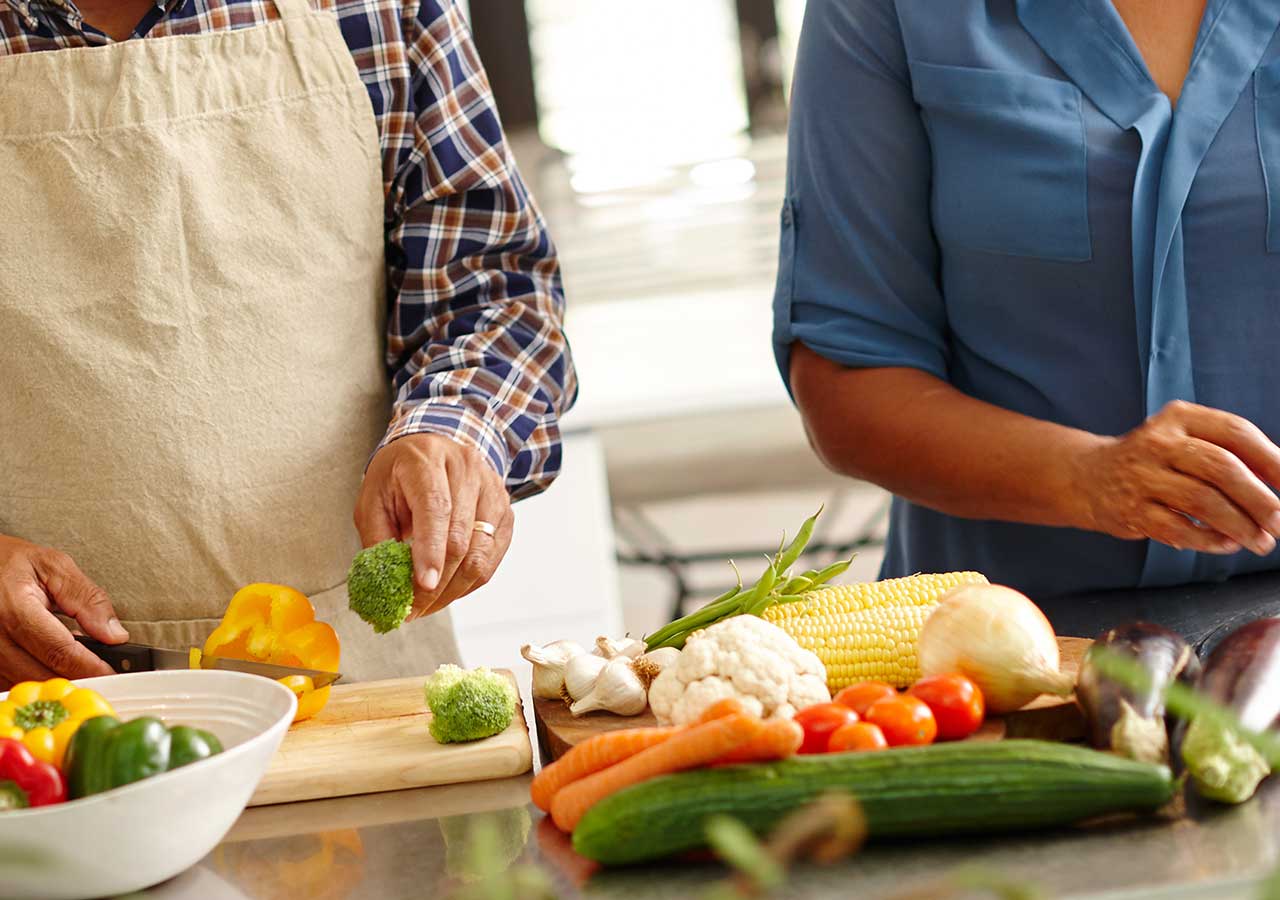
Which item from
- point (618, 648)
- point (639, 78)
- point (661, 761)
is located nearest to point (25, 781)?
point (661, 761)

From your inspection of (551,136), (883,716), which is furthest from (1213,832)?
(551,136)

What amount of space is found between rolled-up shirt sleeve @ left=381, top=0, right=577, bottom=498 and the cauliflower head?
54 cm

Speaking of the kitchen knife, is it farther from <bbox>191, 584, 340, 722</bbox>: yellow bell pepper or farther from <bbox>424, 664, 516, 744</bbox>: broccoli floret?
<bbox>424, 664, 516, 744</bbox>: broccoli floret

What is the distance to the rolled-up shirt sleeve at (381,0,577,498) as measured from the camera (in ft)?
5.39

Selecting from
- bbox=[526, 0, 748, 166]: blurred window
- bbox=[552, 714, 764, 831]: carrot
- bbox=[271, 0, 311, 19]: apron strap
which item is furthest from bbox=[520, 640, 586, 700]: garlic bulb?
bbox=[526, 0, 748, 166]: blurred window

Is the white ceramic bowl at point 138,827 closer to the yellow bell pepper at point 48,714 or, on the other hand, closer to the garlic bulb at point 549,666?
A: the yellow bell pepper at point 48,714

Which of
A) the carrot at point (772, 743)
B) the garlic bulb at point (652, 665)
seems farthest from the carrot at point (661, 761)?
the garlic bulb at point (652, 665)

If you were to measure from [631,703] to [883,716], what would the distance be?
271mm

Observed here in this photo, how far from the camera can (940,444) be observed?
1.51 metres

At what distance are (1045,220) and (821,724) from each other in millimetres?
744

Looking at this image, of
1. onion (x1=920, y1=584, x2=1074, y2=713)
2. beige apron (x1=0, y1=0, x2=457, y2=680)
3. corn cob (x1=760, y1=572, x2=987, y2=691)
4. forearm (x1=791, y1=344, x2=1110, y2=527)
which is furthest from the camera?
beige apron (x1=0, y1=0, x2=457, y2=680)

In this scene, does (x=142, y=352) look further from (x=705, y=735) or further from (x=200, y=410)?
(x=705, y=735)

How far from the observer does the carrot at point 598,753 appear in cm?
101

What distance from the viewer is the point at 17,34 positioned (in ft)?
5.15
